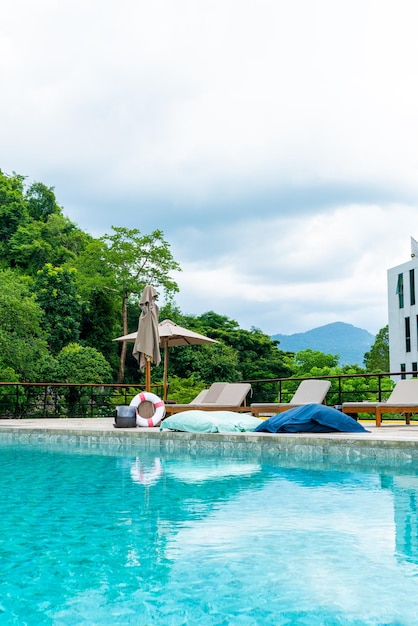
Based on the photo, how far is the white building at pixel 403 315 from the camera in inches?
1240

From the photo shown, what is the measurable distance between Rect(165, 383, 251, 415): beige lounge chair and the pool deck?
A: 7.96 feet

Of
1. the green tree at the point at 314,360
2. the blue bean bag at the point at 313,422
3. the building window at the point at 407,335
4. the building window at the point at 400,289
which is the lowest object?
the blue bean bag at the point at 313,422

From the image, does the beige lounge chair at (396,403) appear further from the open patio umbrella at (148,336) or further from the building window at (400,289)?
the building window at (400,289)

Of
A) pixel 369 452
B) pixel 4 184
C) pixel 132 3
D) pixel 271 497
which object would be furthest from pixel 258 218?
pixel 4 184

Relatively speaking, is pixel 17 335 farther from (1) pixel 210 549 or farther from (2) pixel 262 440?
(1) pixel 210 549

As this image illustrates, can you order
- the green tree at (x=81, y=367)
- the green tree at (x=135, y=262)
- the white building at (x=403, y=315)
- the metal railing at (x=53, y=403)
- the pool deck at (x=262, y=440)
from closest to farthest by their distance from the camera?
the pool deck at (x=262, y=440) → the metal railing at (x=53, y=403) → the green tree at (x=81, y=367) → the white building at (x=403, y=315) → the green tree at (x=135, y=262)

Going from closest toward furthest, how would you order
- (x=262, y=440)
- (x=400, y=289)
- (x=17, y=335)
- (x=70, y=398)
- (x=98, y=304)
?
(x=262, y=440) → (x=17, y=335) → (x=70, y=398) → (x=98, y=304) → (x=400, y=289)

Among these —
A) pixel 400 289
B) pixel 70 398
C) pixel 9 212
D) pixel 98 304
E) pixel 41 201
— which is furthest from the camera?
pixel 41 201

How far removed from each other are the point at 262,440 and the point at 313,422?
3.18 feet

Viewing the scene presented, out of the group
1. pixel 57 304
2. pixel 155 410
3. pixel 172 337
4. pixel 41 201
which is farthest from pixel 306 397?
pixel 41 201

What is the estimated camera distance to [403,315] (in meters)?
32.7

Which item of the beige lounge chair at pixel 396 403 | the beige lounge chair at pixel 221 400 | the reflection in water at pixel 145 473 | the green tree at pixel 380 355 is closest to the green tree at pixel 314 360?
the green tree at pixel 380 355

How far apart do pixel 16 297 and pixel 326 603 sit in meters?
17.6

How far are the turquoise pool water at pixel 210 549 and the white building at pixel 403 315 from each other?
26.6m
